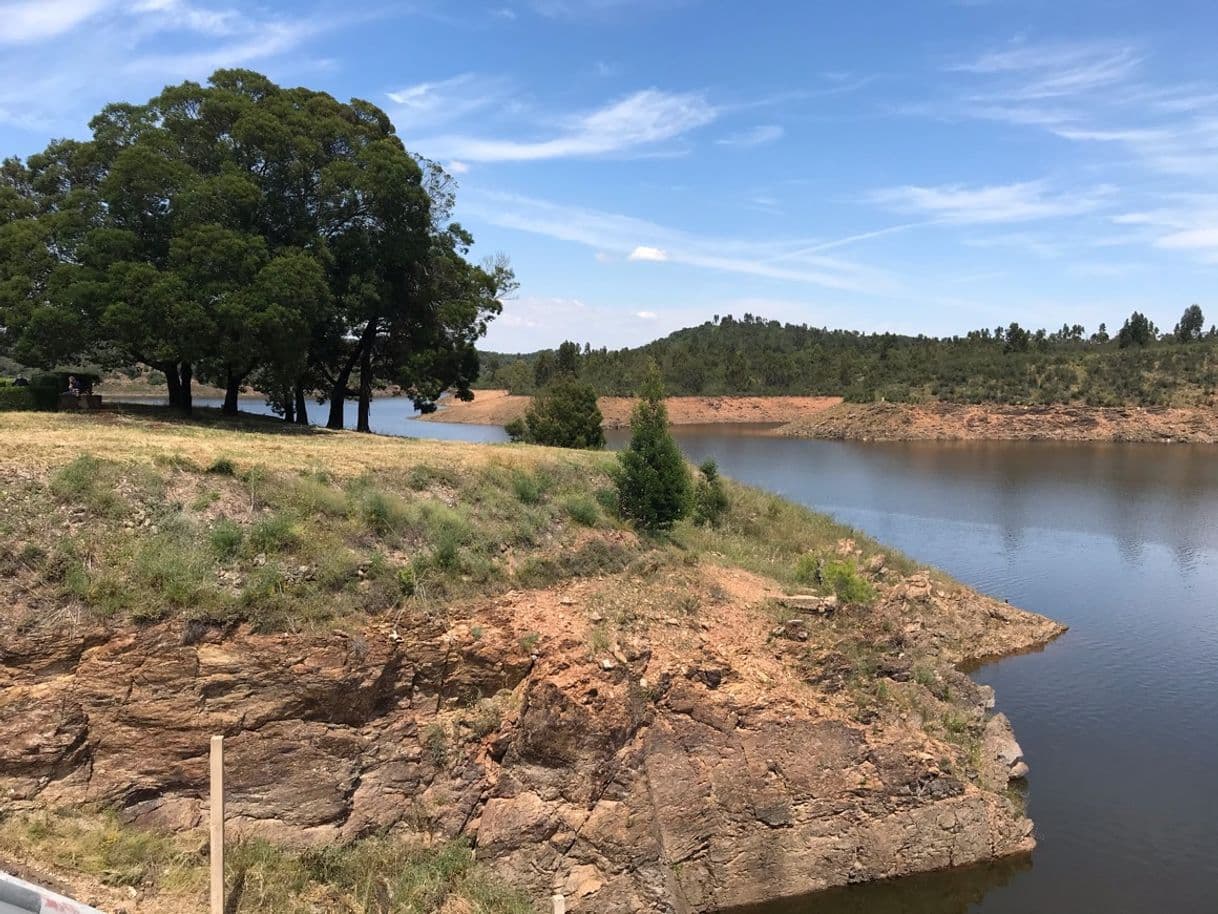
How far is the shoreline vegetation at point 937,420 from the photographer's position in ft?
256

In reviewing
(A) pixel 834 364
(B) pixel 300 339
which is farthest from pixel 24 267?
(A) pixel 834 364

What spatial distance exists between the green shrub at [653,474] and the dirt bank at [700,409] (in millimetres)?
84962

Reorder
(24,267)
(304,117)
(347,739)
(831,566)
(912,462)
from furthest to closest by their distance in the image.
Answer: (912,462), (304,117), (24,267), (831,566), (347,739)

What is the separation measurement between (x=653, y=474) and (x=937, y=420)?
3050 inches

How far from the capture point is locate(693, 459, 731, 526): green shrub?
A: 21594 mm

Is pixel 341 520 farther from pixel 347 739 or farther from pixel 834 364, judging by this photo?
pixel 834 364

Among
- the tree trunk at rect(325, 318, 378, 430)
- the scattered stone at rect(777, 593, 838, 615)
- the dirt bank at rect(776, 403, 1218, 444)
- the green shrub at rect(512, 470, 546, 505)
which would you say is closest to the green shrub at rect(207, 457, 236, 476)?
the green shrub at rect(512, 470, 546, 505)

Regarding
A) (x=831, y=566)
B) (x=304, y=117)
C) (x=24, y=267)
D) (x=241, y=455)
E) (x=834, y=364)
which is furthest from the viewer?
(x=834, y=364)

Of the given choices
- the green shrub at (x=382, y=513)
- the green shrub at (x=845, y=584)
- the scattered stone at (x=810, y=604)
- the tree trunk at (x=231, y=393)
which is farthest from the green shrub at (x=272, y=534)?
the tree trunk at (x=231, y=393)

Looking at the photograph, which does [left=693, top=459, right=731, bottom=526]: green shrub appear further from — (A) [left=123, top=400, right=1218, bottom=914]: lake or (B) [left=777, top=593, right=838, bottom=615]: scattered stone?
(A) [left=123, top=400, right=1218, bottom=914]: lake

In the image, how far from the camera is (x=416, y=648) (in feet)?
40.4

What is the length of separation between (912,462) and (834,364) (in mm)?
56811

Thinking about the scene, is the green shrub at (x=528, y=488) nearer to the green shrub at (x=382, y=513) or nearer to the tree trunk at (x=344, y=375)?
the green shrub at (x=382, y=513)

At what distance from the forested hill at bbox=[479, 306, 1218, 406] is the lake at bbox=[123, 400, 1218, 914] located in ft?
109
